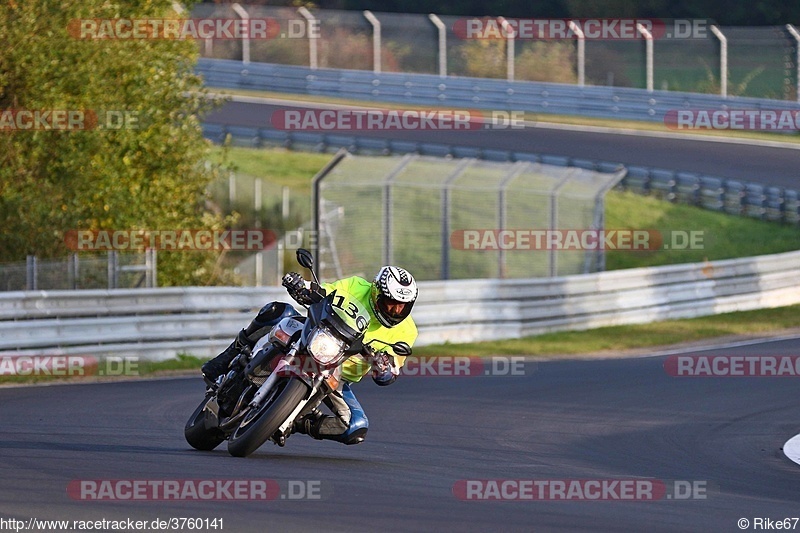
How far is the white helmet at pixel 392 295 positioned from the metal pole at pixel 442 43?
84.6ft

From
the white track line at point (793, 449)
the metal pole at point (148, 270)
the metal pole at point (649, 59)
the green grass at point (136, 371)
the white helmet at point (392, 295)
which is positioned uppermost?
the metal pole at point (649, 59)

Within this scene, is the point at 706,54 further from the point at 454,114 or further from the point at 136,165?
the point at 136,165

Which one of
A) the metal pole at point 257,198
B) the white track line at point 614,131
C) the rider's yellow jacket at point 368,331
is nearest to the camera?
the rider's yellow jacket at point 368,331

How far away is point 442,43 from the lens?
34219mm

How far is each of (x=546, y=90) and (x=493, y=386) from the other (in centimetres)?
2109

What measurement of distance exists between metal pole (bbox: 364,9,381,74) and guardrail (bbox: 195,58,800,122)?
0.90ft

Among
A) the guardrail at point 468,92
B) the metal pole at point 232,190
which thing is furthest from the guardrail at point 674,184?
the metal pole at point 232,190

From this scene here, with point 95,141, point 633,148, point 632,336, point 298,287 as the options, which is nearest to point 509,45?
point 633,148

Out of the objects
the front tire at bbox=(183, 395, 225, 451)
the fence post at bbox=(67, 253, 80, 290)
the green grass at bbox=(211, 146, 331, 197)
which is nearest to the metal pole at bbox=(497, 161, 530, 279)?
the fence post at bbox=(67, 253, 80, 290)

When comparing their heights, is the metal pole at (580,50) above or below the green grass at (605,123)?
above

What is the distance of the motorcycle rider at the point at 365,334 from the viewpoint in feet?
26.8

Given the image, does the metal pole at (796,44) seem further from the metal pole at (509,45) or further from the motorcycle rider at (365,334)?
the motorcycle rider at (365,334)

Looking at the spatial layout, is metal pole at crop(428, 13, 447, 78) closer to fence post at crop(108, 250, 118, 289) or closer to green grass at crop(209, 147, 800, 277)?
green grass at crop(209, 147, 800, 277)

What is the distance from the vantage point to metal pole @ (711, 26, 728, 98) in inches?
1291
